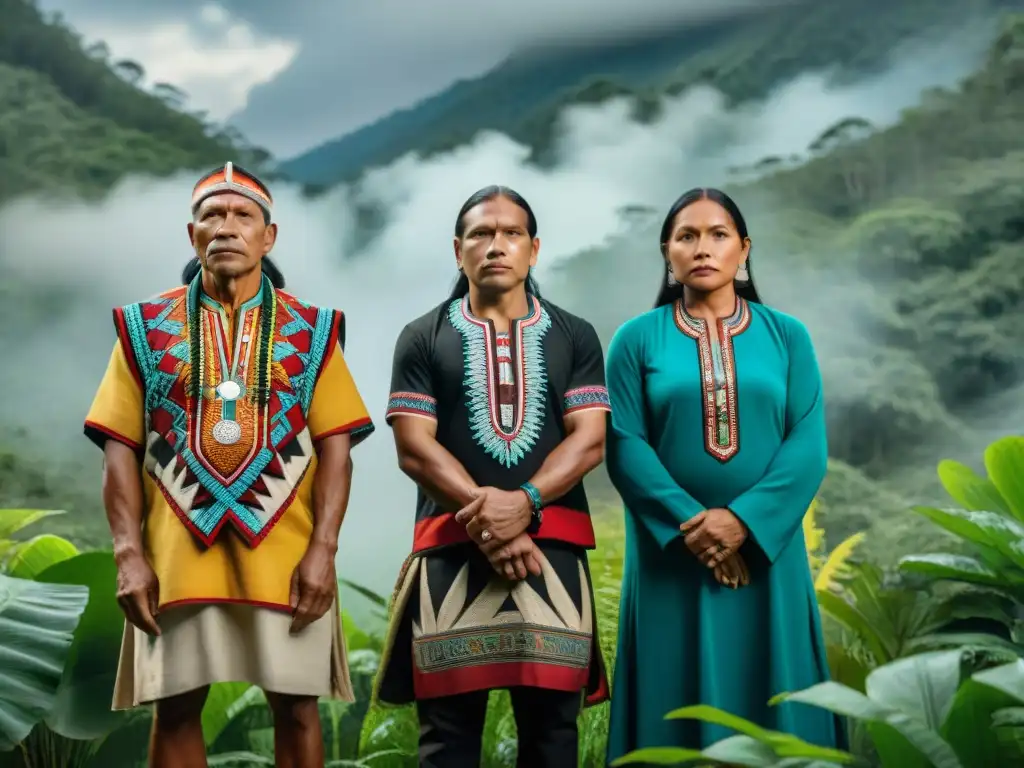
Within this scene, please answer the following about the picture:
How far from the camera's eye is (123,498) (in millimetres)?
2691

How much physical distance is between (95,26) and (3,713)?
14.5ft

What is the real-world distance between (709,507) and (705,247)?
0.62 metres

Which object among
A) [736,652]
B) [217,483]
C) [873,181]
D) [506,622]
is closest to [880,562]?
[873,181]

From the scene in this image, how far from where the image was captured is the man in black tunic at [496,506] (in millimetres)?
2703

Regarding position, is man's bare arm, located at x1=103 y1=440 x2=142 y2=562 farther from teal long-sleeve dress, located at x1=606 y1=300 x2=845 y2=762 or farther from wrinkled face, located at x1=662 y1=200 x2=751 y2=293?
wrinkled face, located at x1=662 y1=200 x2=751 y2=293

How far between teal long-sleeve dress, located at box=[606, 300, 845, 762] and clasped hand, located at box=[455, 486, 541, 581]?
342mm

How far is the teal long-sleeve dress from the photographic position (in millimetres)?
2850

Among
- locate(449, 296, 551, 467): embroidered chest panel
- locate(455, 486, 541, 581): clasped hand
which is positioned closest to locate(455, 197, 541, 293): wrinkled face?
locate(449, 296, 551, 467): embroidered chest panel

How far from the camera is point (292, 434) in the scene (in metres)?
2.77

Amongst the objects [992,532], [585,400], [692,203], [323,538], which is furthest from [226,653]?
[992,532]

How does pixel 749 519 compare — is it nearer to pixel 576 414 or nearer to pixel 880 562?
pixel 576 414

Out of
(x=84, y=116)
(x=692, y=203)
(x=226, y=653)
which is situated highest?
(x=84, y=116)

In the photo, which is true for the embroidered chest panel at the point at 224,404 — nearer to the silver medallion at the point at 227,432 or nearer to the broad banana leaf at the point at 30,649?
the silver medallion at the point at 227,432

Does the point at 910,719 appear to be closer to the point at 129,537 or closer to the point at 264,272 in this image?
the point at 129,537
